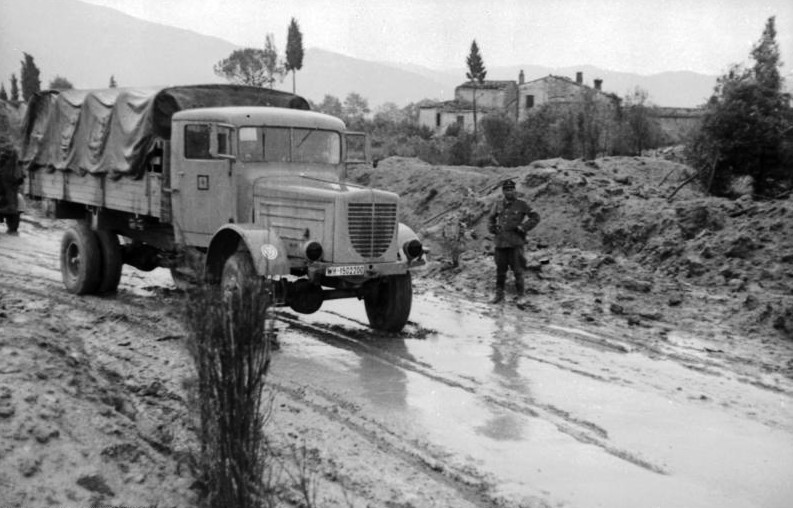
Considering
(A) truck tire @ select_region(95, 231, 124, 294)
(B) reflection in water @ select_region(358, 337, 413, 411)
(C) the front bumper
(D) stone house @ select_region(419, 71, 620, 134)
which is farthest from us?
(D) stone house @ select_region(419, 71, 620, 134)

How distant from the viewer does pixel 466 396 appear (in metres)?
6.87

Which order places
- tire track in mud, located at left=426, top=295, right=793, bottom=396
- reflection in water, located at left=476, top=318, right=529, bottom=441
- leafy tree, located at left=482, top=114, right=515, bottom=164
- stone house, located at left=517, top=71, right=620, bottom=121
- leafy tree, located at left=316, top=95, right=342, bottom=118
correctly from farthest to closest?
leafy tree, located at left=316, top=95, right=342, bottom=118 → stone house, located at left=517, top=71, right=620, bottom=121 → leafy tree, located at left=482, top=114, right=515, bottom=164 → tire track in mud, located at left=426, top=295, right=793, bottom=396 → reflection in water, located at left=476, top=318, right=529, bottom=441

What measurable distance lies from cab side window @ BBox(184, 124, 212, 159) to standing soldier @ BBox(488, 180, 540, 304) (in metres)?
4.25

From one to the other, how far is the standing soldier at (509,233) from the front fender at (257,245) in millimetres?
4090

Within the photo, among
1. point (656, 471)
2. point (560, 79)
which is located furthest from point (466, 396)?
point (560, 79)

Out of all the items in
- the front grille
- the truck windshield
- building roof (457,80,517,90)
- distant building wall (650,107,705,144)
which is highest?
building roof (457,80,517,90)

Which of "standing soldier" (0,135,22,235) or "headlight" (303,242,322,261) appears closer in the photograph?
"headlight" (303,242,322,261)

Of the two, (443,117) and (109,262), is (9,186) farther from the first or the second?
(443,117)

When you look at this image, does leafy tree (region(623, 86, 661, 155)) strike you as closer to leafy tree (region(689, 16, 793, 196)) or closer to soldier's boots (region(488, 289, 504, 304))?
leafy tree (region(689, 16, 793, 196))

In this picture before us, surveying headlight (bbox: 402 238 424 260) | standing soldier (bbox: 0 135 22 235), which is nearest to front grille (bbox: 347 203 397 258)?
headlight (bbox: 402 238 424 260)

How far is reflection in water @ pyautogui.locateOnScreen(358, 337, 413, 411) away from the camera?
22.1 feet

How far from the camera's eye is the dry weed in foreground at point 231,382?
3756 mm

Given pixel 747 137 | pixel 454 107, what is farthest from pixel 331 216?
pixel 454 107

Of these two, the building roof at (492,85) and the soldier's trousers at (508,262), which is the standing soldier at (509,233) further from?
the building roof at (492,85)
